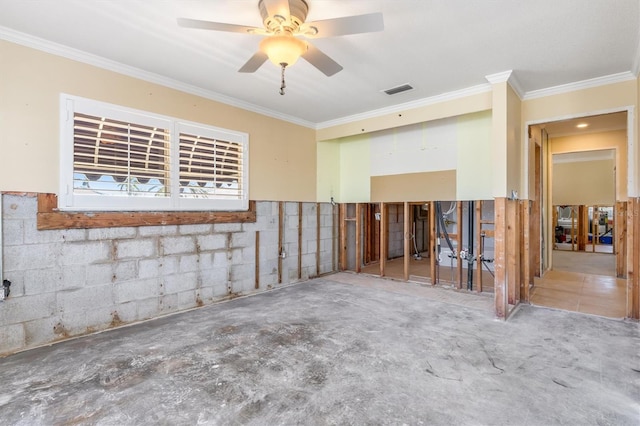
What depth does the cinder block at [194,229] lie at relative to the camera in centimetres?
400

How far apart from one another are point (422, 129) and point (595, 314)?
3411 millimetres

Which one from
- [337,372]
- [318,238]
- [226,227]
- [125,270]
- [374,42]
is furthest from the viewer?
[318,238]

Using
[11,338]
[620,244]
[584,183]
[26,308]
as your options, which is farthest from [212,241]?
[584,183]

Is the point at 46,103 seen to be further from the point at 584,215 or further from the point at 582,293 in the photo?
the point at 584,215

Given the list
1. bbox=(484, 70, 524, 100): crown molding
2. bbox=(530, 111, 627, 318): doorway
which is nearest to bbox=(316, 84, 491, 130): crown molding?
A: bbox=(484, 70, 524, 100): crown molding

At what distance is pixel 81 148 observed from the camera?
324 cm

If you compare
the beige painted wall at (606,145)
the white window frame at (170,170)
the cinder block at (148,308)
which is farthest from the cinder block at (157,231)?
the beige painted wall at (606,145)

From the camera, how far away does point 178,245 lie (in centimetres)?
397

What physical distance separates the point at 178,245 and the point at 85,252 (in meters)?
0.96

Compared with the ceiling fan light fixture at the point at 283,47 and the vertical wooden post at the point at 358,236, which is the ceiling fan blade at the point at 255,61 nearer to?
the ceiling fan light fixture at the point at 283,47

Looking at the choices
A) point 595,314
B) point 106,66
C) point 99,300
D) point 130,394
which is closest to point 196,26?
point 106,66

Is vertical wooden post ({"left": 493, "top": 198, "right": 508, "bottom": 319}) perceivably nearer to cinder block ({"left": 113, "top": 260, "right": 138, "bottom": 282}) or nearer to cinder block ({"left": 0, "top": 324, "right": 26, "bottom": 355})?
cinder block ({"left": 113, "top": 260, "right": 138, "bottom": 282})

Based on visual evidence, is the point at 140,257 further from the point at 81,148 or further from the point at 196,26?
the point at 196,26

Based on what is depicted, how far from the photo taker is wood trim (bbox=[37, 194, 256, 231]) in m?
3.02
